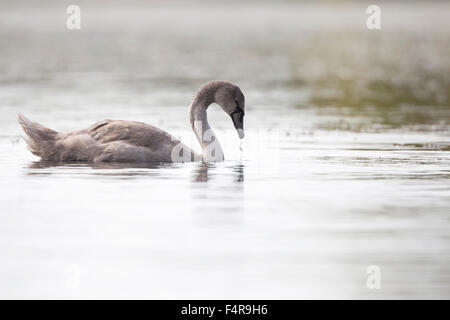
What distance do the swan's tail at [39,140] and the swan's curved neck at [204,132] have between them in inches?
88.5

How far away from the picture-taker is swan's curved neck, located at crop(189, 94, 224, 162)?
16859 mm

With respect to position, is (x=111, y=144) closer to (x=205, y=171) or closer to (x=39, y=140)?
(x=39, y=140)

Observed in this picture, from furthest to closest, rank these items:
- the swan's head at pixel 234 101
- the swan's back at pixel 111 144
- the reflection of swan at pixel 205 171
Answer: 1. the swan's head at pixel 234 101
2. the swan's back at pixel 111 144
3. the reflection of swan at pixel 205 171

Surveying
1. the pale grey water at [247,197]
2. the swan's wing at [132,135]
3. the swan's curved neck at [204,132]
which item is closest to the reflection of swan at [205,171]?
the pale grey water at [247,197]

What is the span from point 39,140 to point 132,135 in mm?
1534

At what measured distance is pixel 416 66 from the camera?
40188 millimetres

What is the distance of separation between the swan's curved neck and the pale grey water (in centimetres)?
29

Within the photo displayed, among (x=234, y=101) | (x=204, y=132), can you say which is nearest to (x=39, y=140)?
(x=204, y=132)

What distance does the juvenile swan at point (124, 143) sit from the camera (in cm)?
1645

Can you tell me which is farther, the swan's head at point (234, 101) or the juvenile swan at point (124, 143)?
the swan's head at point (234, 101)

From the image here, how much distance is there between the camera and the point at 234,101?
1733cm

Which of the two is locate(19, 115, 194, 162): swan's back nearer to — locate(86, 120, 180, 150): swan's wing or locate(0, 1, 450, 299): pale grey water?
locate(86, 120, 180, 150): swan's wing

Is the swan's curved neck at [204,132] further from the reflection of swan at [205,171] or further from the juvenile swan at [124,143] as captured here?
the reflection of swan at [205,171]

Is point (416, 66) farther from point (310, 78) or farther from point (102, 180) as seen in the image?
point (102, 180)
